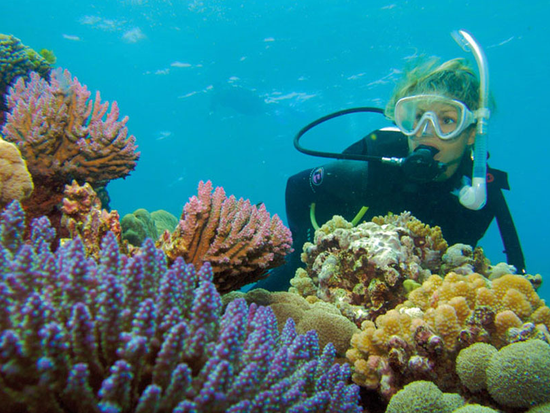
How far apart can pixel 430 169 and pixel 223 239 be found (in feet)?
11.1

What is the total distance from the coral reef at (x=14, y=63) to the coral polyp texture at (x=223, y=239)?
4.96m

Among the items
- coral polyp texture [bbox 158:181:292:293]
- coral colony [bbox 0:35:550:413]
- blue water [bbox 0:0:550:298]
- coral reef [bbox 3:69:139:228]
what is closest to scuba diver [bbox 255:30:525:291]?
coral colony [bbox 0:35:550:413]

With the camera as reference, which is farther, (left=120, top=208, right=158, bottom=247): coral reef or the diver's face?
the diver's face

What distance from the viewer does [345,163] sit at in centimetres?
518

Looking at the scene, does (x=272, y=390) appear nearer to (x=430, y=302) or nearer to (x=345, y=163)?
(x=430, y=302)

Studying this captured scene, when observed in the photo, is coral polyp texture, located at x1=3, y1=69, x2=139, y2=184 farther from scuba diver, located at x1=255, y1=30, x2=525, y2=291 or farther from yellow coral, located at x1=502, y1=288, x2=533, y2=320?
yellow coral, located at x1=502, y1=288, x2=533, y2=320

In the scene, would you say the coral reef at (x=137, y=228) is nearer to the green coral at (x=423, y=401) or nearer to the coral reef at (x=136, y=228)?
the coral reef at (x=136, y=228)

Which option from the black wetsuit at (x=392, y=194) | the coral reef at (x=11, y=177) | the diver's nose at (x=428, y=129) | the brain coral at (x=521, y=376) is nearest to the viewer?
the brain coral at (x=521, y=376)

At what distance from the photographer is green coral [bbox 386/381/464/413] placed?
1.54m

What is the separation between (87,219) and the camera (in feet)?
7.63

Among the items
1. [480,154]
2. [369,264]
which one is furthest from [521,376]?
[480,154]

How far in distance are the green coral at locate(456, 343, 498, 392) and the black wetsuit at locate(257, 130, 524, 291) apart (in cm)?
331

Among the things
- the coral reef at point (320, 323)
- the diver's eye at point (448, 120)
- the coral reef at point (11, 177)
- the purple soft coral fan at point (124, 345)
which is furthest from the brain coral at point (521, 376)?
the diver's eye at point (448, 120)

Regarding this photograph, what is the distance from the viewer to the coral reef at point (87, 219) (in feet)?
7.30
